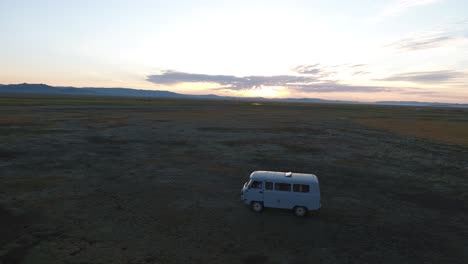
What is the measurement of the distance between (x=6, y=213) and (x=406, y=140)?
51694 mm

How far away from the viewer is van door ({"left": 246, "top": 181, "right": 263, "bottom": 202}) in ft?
55.9

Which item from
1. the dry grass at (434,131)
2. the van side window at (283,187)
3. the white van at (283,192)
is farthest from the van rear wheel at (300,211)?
the dry grass at (434,131)

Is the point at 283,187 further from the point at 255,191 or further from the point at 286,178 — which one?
the point at 255,191

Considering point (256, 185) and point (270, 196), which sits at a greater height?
point (256, 185)

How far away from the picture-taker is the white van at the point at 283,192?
16375mm

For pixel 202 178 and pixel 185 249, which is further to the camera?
pixel 202 178

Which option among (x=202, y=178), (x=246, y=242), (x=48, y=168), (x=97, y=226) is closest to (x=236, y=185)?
(x=202, y=178)

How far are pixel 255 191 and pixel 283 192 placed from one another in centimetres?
171

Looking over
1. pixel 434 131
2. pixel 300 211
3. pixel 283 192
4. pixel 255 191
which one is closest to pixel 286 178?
pixel 283 192

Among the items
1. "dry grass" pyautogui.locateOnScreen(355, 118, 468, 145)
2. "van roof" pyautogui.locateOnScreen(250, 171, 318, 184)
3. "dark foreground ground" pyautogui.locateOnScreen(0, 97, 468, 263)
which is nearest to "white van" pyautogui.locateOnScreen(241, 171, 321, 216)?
"van roof" pyautogui.locateOnScreen(250, 171, 318, 184)

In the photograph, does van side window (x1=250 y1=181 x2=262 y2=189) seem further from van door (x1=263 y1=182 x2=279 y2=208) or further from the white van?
van door (x1=263 y1=182 x2=279 y2=208)

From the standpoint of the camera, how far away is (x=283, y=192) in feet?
55.2

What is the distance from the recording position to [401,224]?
1627 centimetres

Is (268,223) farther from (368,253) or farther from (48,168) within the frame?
(48,168)
